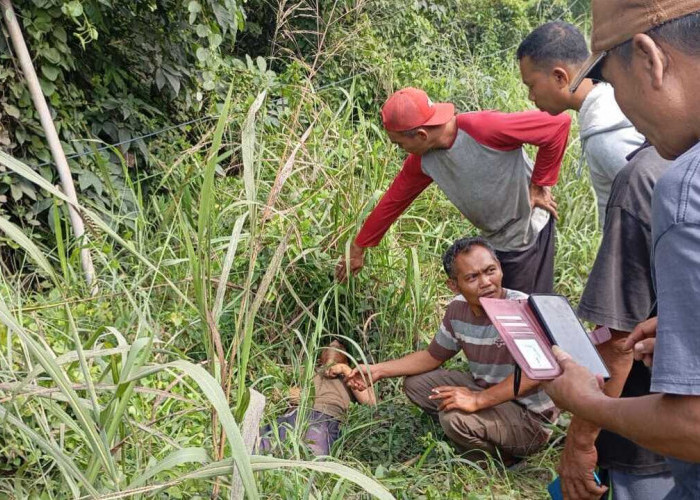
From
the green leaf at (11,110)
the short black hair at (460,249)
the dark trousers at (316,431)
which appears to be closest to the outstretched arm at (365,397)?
the dark trousers at (316,431)

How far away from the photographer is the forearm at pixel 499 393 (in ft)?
9.27

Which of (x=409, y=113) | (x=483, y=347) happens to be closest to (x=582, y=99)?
(x=409, y=113)

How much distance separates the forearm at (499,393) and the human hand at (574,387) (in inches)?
52.1

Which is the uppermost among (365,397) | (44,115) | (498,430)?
(44,115)

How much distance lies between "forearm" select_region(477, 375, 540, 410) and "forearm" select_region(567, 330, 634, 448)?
2.53ft

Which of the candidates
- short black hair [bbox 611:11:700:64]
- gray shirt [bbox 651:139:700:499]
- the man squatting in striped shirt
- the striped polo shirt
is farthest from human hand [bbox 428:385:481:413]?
short black hair [bbox 611:11:700:64]

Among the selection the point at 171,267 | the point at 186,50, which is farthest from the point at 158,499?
the point at 186,50

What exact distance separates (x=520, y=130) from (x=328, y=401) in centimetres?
136

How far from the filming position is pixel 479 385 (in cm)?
306

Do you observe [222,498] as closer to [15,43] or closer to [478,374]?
[478,374]

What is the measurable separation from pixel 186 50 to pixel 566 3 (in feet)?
20.6

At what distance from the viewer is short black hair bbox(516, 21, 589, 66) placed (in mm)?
2664

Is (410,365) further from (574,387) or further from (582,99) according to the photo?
(574,387)

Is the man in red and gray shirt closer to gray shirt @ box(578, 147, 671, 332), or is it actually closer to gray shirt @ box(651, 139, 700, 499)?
gray shirt @ box(578, 147, 671, 332)
